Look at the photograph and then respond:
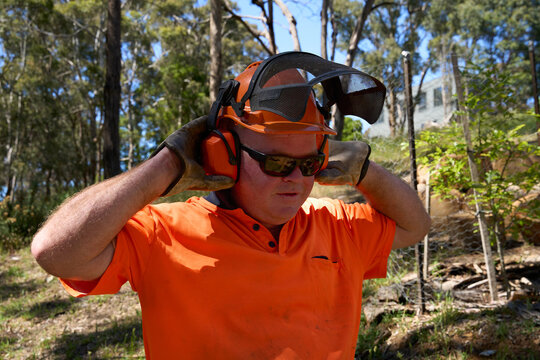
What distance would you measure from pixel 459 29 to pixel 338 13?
8.84 metres

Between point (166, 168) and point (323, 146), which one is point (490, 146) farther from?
point (166, 168)

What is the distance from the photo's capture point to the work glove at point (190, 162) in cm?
144

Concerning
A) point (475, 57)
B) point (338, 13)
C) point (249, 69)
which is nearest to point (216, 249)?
point (249, 69)

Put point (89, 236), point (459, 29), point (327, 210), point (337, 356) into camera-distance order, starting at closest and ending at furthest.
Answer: point (89, 236) < point (337, 356) < point (327, 210) < point (459, 29)

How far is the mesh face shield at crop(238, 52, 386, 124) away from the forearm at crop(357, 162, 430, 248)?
25cm

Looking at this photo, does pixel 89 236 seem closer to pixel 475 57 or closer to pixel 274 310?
pixel 274 310

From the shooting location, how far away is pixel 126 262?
1422mm

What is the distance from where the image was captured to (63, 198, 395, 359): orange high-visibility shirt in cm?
143

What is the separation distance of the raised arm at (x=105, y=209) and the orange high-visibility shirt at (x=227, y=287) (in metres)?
0.09

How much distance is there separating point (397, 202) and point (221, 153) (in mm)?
813

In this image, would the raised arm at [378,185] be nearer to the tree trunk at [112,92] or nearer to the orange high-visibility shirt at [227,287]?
the orange high-visibility shirt at [227,287]

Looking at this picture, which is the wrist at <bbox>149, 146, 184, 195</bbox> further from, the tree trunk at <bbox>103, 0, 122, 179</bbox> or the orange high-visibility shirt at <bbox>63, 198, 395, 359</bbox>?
the tree trunk at <bbox>103, 0, 122, 179</bbox>

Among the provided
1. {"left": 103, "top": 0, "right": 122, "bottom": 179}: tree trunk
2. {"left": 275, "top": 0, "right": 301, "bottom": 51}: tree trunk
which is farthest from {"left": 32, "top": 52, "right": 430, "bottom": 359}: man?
{"left": 275, "top": 0, "right": 301, "bottom": 51}: tree trunk

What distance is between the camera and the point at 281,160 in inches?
58.7
